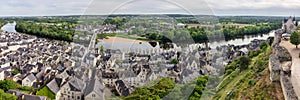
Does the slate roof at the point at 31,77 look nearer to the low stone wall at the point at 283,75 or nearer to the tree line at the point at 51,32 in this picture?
the low stone wall at the point at 283,75

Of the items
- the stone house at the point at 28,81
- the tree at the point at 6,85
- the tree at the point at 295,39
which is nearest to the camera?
the tree at the point at 6,85

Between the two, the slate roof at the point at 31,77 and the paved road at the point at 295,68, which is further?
the slate roof at the point at 31,77

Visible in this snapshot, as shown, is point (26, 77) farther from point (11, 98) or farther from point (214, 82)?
point (214, 82)

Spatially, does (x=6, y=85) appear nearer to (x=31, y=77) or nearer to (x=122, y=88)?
(x=31, y=77)

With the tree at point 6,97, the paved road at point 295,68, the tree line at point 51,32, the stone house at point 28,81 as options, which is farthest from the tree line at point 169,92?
the tree line at point 51,32

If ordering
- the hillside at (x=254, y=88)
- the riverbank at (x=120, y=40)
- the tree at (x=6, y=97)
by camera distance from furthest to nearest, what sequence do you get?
the riverbank at (x=120, y=40) → the tree at (x=6, y=97) → the hillside at (x=254, y=88)

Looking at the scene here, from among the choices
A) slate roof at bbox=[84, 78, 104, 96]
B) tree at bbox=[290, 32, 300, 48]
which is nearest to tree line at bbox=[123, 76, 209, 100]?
slate roof at bbox=[84, 78, 104, 96]

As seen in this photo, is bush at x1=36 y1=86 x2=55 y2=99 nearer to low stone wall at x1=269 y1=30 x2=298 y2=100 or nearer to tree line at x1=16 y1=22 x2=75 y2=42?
low stone wall at x1=269 y1=30 x2=298 y2=100

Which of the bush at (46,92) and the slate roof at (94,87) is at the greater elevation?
the slate roof at (94,87)

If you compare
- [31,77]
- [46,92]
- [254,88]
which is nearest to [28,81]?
[31,77]

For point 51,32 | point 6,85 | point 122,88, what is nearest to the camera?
point 122,88

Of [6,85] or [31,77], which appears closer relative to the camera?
[6,85]

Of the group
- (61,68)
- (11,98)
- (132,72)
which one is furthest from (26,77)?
(132,72)
